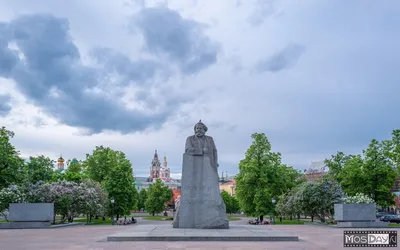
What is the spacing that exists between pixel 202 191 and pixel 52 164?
33.7m

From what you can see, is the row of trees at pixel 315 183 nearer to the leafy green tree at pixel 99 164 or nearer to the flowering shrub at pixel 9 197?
the leafy green tree at pixel 99 164

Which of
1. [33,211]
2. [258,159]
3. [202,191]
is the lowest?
[33,211]

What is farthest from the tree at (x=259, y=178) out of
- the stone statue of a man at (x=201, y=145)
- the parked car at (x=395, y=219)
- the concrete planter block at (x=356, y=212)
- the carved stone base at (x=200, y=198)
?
the carved stone base at (x=200, y=198)

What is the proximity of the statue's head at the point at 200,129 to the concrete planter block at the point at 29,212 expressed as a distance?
611 inches

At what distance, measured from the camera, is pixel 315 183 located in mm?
39625

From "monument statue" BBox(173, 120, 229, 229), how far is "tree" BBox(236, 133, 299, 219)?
26.6m

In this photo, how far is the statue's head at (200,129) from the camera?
23.6 meters

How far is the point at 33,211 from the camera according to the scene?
3170 centimetres

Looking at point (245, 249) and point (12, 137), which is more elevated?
point (12, 137)

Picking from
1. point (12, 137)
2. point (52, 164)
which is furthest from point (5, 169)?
point (52, 164)

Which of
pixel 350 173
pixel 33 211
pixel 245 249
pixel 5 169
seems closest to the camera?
pixel 245 249

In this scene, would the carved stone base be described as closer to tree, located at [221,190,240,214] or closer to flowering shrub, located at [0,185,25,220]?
flowering shrub, located at [0,185,25,220]

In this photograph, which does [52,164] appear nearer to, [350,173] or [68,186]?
[68,186]

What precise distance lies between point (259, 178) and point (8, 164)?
90.0 feet
